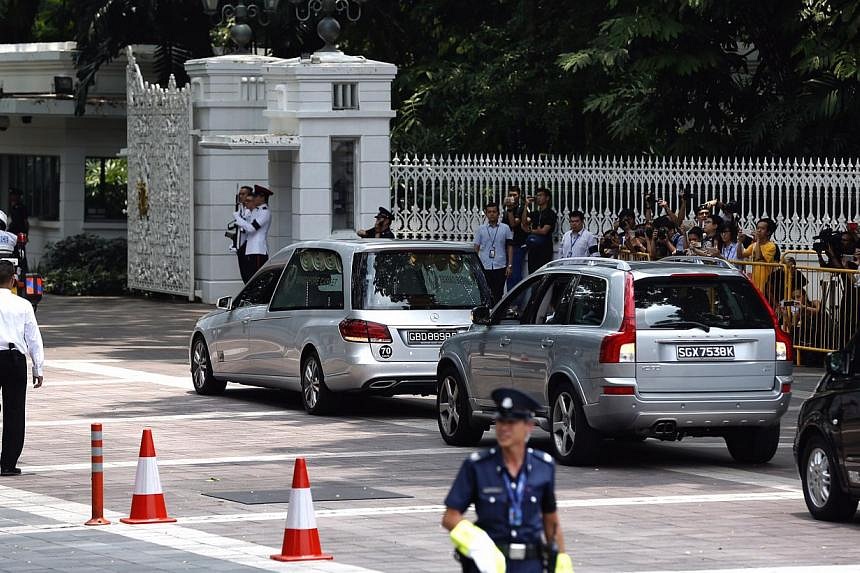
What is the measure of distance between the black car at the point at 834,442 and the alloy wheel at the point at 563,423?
240 centimetres

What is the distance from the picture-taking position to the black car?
11828 mm

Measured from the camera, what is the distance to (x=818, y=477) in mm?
12289

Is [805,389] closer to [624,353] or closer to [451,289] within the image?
[451,289]

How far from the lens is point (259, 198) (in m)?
26.8

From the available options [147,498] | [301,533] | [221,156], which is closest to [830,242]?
[147,498]

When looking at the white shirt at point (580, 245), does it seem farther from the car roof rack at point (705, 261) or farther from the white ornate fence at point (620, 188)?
the car roof rack at point (705, 261)

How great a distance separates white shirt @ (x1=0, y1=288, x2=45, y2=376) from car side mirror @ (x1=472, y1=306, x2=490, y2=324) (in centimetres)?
350

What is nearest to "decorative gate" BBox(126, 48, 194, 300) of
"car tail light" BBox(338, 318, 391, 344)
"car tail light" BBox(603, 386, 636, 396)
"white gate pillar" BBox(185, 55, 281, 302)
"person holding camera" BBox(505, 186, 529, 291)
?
"white gate pillar" BBox(185, 55, 281, 302)

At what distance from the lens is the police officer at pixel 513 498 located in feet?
22.4

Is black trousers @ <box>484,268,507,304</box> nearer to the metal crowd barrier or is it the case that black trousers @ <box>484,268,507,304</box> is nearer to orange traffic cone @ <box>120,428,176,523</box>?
the metal crowd barrier

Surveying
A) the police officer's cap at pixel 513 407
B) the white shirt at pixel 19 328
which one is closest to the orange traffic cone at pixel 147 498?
the white shirt at pixel 19 328

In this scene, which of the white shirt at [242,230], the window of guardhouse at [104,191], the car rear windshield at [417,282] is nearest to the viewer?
the car rear windshield at [417,282]

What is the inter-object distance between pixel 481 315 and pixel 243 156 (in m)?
16.8

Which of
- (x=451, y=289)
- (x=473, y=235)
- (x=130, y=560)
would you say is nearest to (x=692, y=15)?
(x=473, y=235)
